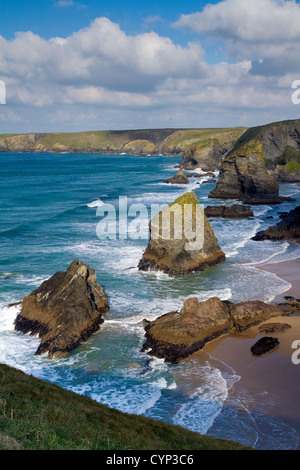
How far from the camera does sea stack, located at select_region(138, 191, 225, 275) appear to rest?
118 feet

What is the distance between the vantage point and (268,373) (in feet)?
65.8

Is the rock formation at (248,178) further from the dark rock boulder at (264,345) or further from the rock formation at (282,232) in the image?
the dark rock boulder at (264,345)

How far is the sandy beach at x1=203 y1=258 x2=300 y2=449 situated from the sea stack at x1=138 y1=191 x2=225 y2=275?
11434 millimetres

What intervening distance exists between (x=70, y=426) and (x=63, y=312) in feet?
42.5

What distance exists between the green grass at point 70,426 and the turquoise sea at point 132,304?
2.99 meters

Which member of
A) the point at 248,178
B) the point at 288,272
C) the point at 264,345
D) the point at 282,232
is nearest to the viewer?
the point at 264,345

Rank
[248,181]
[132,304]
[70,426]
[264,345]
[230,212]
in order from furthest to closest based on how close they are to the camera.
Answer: [248,181]
[230,212]
[132,304]
[264,345]
[70,426]

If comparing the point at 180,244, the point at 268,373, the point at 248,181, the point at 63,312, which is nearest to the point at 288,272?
the point at 180,244

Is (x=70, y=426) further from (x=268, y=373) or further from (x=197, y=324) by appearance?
(x=197, y=324)

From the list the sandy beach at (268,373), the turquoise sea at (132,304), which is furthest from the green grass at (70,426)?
the sandy beach at (268,373)

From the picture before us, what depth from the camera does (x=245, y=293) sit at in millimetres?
30469

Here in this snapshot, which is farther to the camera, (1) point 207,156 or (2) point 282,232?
(1) point 207,156

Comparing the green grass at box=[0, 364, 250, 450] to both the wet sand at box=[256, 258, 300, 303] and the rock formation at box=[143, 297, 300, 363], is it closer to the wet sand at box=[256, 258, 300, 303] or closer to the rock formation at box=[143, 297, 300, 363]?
the rock formation at box=[143, 297, 300, 363]

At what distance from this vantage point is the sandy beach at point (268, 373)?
16.9 meters
